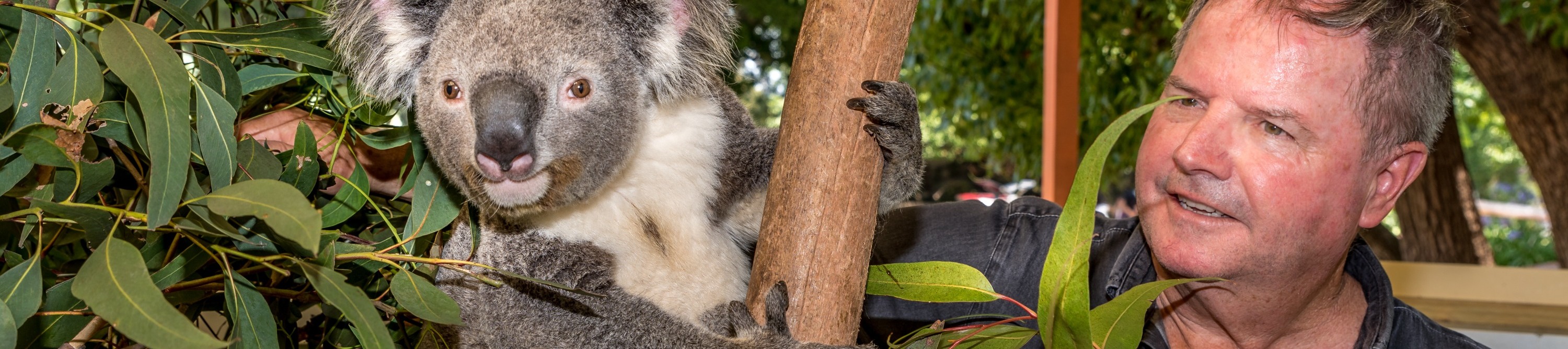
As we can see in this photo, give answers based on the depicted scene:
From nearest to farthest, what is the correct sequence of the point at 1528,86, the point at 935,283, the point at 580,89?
the point at 580,89, the point at 935,283, the point at 1528,86

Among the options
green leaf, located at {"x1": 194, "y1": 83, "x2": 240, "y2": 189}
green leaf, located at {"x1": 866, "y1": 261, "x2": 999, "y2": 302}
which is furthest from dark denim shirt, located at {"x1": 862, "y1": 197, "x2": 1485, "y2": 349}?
green leaf, located at {"x1": 194, "y1": 83, "x2": 240, "y2": 189}

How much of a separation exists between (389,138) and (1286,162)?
123 cm

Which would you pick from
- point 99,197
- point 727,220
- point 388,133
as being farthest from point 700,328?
point 99,197

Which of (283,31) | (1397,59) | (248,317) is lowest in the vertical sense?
(248,317)

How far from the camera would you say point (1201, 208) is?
144cm

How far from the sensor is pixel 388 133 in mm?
1329

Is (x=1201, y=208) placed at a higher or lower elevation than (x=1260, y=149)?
lower

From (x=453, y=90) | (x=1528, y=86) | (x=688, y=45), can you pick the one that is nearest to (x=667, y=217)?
(x=688, y=45)

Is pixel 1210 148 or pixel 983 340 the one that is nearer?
pixel 983 340

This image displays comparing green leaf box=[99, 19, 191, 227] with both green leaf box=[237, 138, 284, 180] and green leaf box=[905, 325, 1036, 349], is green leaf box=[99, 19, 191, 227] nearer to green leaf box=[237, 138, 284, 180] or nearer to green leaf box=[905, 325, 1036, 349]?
green leaf box=[237, 138, 284, 180]

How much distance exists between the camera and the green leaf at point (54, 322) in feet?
3.56

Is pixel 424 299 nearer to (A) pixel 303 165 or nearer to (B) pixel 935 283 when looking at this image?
(A) pixel 303 165

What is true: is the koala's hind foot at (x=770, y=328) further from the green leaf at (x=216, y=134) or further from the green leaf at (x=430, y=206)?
the green leaf at (x=216, y=134)

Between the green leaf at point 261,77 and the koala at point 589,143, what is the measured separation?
0.09 m
